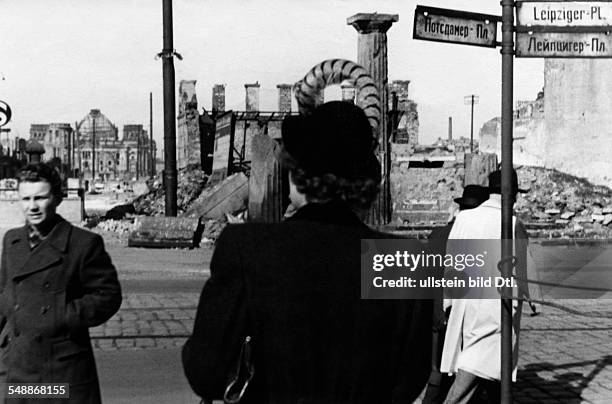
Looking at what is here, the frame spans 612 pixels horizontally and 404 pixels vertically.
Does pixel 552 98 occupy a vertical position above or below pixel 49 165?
above

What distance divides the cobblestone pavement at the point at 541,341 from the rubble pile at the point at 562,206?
15084mm

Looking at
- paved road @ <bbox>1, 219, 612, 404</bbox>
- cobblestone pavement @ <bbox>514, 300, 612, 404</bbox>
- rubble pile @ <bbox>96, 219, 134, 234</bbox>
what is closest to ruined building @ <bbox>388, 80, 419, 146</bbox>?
rubble pile @ <bbox>96, 219, 134, 234</bbox>

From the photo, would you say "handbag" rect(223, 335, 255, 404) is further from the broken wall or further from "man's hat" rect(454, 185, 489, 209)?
the broken wall

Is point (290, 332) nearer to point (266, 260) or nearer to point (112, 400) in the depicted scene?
point (266, 260)

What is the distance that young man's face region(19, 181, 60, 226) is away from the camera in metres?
4.49

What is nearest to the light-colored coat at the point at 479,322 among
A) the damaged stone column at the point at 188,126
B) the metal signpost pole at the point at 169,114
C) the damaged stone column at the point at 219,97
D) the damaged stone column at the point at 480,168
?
the damaged stone column at the point at 480,168

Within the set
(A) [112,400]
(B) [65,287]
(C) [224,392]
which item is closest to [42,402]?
(B) [65,287]

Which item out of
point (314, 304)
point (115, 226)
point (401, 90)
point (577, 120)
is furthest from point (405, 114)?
point (314, 304)

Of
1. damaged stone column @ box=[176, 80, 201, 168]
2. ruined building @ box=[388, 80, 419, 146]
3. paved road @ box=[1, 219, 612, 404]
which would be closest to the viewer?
paved road @ box=[1, 219, 612, 404]

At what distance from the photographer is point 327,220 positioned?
8.76ft

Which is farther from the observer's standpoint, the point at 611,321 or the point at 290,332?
the point at 611,321

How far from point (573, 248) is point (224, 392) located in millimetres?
21361

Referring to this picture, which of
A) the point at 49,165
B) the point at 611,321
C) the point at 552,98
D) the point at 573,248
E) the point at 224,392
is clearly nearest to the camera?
the point at 224,392

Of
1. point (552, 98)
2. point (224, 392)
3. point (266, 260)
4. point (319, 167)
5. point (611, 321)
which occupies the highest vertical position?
point (552, 98)
